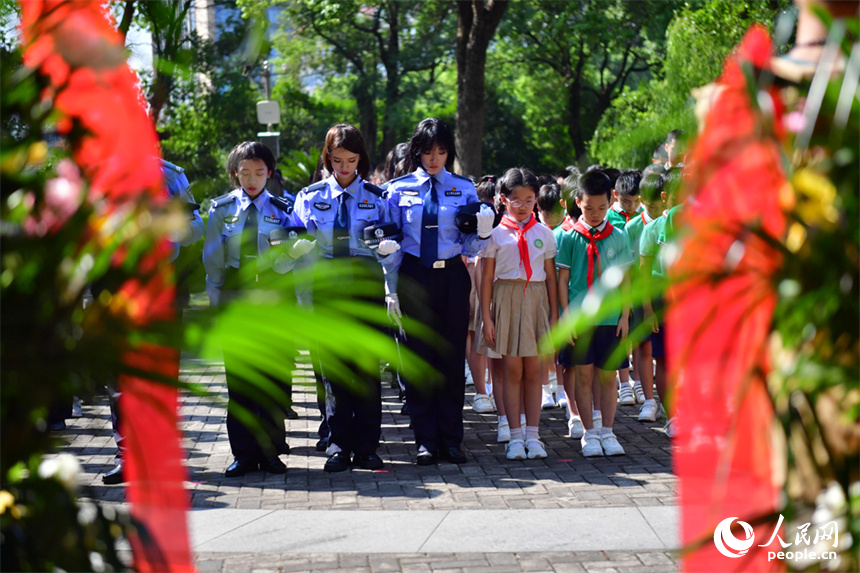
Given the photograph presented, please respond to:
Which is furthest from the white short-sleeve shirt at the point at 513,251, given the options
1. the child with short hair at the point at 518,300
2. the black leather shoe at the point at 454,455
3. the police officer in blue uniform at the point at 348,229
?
the black leather shoe at the point at 454,455

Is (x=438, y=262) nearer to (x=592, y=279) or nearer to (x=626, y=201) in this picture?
(x=592, y=279)

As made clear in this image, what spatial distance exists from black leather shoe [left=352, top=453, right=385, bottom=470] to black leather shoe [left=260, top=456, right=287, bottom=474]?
442 mm

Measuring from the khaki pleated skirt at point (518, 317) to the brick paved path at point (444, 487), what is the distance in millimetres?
729

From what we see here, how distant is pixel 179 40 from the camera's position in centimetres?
146

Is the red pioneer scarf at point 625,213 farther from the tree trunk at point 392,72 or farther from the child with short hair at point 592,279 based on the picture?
the tree trunk at point 392,72

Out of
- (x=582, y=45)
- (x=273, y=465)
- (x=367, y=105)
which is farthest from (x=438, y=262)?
(x=367, y=105)

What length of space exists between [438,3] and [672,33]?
17385 millimetres

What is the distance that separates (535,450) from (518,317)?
2.81ft

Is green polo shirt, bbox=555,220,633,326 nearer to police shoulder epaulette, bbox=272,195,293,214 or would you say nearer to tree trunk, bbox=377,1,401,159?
police shoulder epaulette, bbox=272,195,293,214

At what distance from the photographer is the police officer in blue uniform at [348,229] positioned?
5938 mm

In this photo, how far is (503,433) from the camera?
6840 millimetres

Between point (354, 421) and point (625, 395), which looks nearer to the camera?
point (354, 421)

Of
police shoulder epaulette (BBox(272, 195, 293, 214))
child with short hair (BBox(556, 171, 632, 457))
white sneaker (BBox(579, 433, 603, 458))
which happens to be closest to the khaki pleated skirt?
child with short hair (BBox(556, 171, 632, 457))

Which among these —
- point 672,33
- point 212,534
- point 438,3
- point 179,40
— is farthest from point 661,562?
point 438,3
